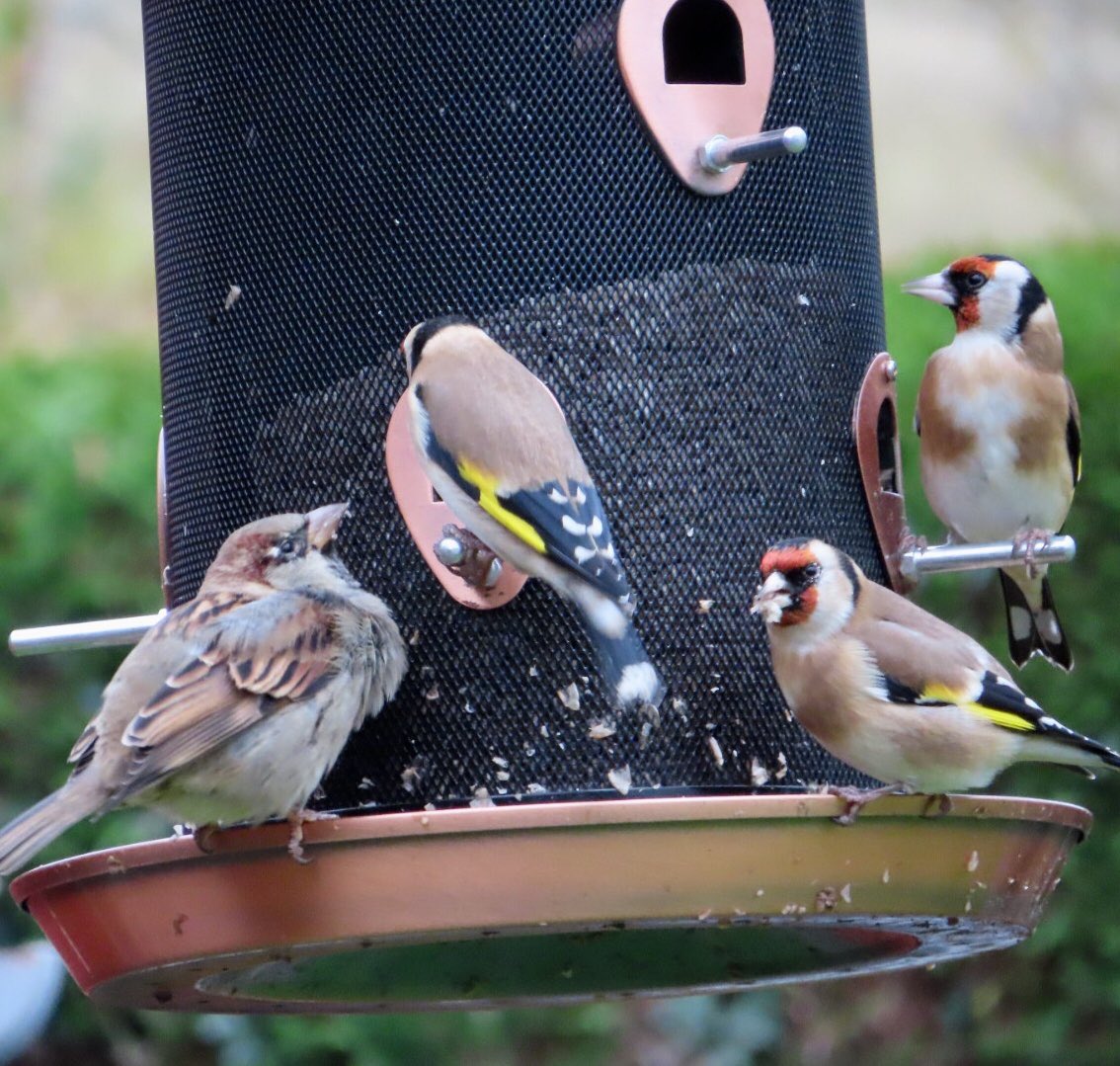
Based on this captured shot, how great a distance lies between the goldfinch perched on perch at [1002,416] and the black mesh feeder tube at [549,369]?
1406mm

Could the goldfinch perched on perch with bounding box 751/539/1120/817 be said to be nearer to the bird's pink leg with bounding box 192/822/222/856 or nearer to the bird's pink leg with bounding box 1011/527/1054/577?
the bird's pink leg with bounding box 1011/527/1054/577

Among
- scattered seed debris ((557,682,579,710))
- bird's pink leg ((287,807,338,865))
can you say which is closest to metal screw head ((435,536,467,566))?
scattered seed debris ((557,682,579,710))

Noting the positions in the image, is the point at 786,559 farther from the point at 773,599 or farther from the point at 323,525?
the point at 323,525

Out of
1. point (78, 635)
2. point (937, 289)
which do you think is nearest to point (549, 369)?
point (78, 635)

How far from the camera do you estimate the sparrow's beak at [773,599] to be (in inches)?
201

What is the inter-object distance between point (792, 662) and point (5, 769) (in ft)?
14.7

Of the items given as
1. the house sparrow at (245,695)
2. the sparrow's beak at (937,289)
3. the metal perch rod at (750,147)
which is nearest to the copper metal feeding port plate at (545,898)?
the house sparrow at (245,695)

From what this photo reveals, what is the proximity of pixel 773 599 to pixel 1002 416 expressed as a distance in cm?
218

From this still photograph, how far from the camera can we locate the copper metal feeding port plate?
432 centimetres

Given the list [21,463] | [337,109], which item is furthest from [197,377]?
[21,463]

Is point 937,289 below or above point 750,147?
below

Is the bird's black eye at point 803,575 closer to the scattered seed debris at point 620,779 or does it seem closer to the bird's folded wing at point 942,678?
the bird's folded wing at point 942,678

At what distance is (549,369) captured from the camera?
17.4 ft

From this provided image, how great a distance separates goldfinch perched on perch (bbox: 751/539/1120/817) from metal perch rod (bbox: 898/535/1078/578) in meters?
0.44
